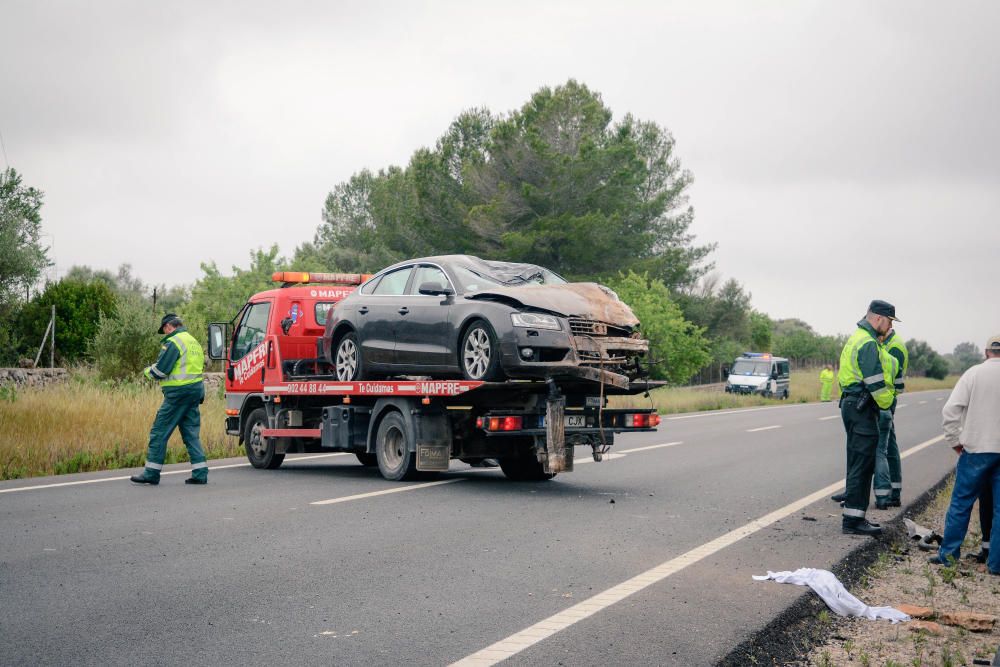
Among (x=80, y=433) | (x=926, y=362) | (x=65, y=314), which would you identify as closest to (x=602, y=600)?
(x=80, y=433)

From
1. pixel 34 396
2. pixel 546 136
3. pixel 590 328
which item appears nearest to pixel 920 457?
pixel 590 328

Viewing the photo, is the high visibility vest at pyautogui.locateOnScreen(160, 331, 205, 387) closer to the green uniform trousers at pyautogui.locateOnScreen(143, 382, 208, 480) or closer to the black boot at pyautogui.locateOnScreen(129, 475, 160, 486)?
the green uniform trousers at pyautogui.locateOnScreen(143, 382, 208, 480)

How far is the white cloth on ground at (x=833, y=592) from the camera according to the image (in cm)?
643

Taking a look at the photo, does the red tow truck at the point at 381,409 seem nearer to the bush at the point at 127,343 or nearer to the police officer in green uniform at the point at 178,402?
the police officer in green uniform at the point at 178,402

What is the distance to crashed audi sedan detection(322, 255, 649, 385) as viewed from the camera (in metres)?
11.3

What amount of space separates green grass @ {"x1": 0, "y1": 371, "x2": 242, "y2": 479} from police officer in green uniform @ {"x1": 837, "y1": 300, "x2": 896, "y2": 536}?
999cm

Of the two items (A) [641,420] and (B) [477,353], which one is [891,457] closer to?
(A) [641,420]

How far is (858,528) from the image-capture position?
30.1ft

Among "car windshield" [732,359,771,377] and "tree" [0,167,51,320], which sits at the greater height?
"tree" [0,167,51,320]

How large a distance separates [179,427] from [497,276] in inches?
157

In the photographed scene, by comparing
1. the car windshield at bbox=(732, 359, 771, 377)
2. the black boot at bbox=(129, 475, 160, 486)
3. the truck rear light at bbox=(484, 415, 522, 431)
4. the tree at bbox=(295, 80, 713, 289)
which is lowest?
the black boot at bbox=(129, 475, 160, 486)

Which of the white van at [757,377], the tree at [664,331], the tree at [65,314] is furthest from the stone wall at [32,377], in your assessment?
the white van at [757,377]

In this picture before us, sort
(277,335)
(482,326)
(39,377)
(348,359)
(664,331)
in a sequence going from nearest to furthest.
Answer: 1. (482,326)
2. (348,359)
3. (277,335)
4. (39,377)
5. (664,331)

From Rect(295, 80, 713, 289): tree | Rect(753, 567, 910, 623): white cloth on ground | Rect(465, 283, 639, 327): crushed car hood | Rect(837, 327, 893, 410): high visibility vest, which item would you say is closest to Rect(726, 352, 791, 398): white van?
Rect(295, 80, 713, 289): tree
